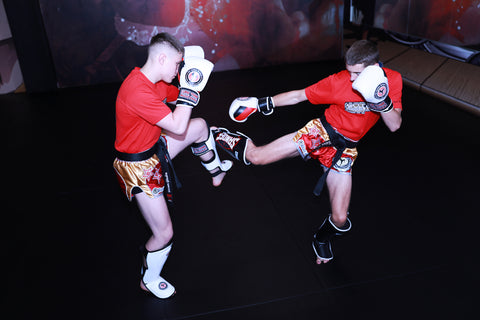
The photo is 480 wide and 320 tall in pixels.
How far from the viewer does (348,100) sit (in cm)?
236

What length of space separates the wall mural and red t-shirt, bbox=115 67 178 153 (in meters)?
4.73

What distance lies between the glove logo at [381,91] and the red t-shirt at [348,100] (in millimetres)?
254

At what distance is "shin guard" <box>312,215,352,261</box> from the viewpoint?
96.6 inches

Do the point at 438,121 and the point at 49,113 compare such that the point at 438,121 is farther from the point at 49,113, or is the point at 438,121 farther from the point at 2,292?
the point at 49,113

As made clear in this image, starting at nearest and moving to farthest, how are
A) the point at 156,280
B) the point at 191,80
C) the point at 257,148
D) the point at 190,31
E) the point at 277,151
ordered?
the point at 191,80 → the point at 156,280 → the point at 277,151 → the point at 257,148 → the point at 190,31

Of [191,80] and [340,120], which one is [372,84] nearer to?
[340,120]

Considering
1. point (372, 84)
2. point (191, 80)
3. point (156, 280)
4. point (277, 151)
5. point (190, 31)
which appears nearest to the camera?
point (372, 84)

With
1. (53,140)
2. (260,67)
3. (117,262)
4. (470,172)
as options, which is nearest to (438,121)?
(470,172)

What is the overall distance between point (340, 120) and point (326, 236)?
74 centimetres

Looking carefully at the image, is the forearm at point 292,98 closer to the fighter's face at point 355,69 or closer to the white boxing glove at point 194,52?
the fighter's face at point 355,69

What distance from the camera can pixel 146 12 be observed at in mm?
6340

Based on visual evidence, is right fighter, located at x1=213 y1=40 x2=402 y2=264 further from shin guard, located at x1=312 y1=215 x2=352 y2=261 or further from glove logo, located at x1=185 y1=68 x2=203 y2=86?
glove logo, located at x1=185 y1=68 x2=203 y2=86

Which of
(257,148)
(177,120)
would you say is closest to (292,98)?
(257,148)

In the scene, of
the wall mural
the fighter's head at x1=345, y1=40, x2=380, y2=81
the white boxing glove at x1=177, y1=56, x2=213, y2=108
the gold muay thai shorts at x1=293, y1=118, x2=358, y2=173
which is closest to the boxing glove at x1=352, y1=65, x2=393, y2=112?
the fighter's head at x1=345, y1=40, x2=380, y2=81
